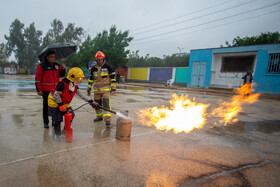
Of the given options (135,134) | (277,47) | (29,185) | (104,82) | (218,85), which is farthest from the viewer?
(218,85)

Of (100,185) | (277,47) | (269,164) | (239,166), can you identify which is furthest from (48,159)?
(277,47)

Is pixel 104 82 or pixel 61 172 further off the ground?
pixel 104 82

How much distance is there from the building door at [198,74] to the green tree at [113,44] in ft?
38.7

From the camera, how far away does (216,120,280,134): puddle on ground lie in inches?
170

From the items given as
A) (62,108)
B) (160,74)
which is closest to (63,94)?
(62,108)

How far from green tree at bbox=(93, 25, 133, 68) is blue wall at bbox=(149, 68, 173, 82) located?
17.8 ft

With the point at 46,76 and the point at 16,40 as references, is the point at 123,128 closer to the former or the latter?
the point at 46,76

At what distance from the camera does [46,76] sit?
11.5ft

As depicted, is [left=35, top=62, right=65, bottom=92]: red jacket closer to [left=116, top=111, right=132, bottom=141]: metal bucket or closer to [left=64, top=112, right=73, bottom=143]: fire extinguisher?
[left=64, top=112, right=73, bottom=143]: fire extinguisher

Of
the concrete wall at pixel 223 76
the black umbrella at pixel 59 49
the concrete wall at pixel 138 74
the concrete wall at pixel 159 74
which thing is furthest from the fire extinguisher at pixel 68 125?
the concrete wall at pixel 138 74

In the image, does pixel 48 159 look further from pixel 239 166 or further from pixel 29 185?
pixel 239 166

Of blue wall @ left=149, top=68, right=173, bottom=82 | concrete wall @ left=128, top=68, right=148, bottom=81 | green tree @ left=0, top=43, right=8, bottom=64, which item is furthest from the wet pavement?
green tree @ left=0, top=43, right=8, bottom=64

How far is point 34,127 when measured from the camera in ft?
12.3

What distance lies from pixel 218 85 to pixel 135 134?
1729cm
